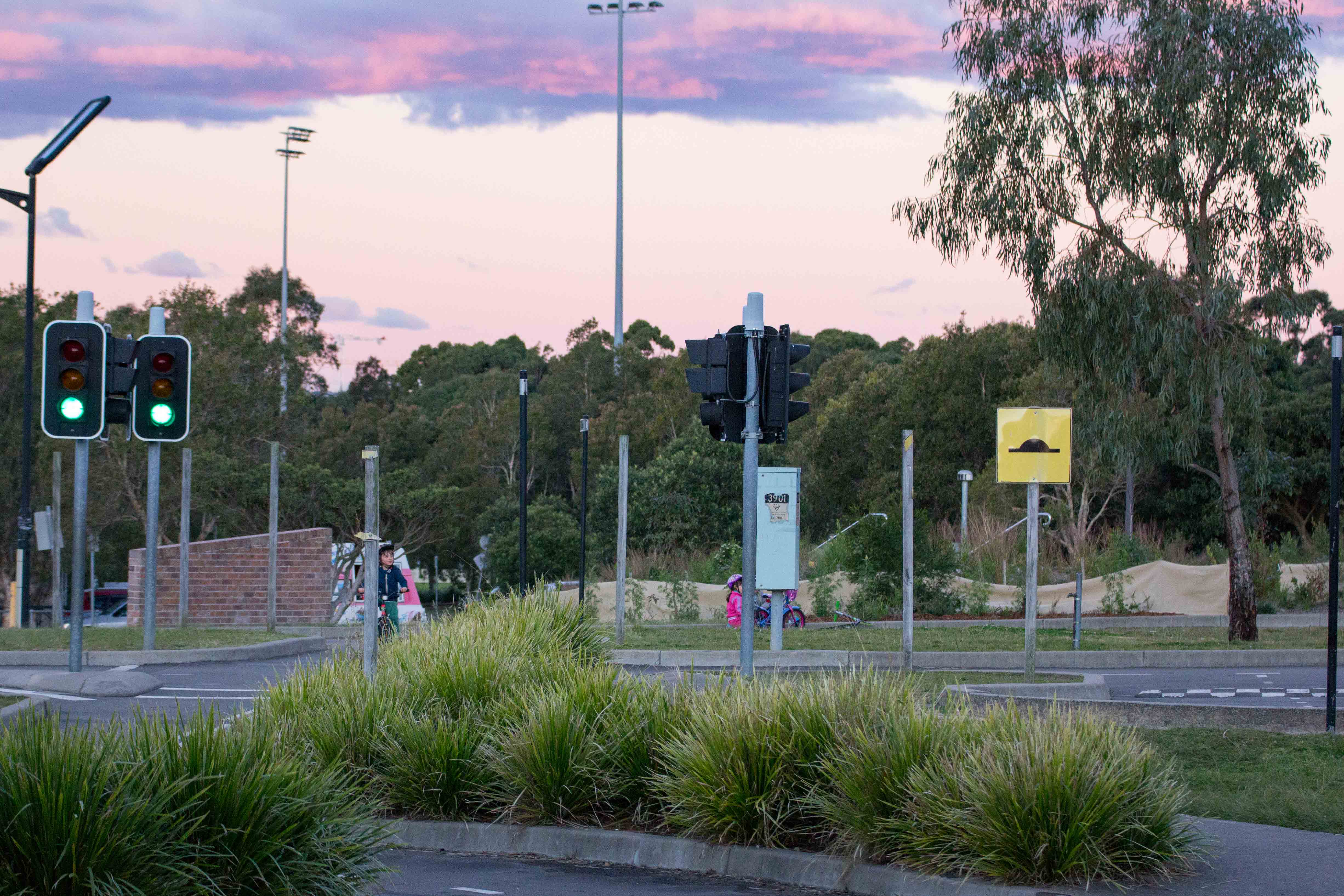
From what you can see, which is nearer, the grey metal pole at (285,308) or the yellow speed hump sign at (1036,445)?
the yellow speed hump sign at (1036,445)

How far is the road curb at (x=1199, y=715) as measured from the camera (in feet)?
38.3

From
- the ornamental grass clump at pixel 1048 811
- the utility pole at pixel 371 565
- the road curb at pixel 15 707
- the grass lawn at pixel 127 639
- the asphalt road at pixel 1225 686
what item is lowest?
the grass lawn at pixel 127 639

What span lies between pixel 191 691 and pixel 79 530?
2.03 meters

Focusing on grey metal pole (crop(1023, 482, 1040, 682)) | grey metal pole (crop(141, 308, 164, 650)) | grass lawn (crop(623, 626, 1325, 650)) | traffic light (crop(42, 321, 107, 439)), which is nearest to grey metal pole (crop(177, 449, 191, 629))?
grey metal pole (crop(141, 308, 164, 650))

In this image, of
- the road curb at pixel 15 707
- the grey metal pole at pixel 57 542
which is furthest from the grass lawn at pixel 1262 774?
the grey metal pole at pixel 57 542

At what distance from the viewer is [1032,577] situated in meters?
14.1

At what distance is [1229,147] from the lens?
22266 millimetres

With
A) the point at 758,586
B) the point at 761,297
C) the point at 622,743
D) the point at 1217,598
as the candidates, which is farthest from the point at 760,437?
the point at 1217,598

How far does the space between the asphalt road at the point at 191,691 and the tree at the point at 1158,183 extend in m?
13.1

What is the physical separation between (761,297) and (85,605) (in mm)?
46202

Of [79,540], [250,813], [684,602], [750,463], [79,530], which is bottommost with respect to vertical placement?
[684,602]

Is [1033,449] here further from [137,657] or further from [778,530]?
[137,657]

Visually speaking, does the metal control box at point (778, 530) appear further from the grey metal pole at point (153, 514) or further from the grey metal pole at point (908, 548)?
the grey metal pole at point (153, 514)

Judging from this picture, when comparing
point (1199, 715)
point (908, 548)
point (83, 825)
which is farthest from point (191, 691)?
point (83, 825)
